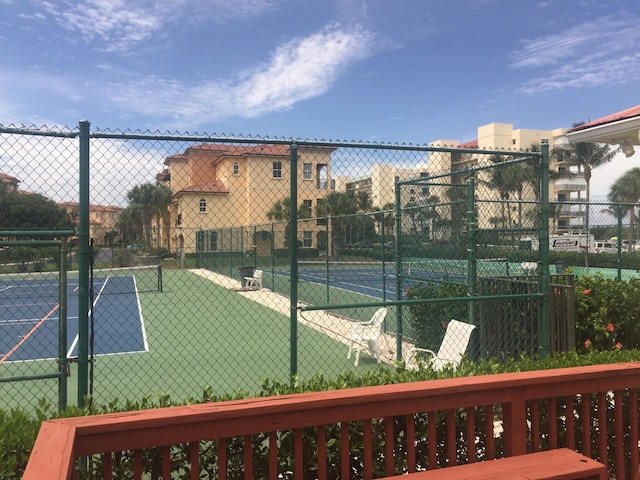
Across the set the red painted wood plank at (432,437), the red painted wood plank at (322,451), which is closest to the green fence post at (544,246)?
the red painted wood plank at (432,437)

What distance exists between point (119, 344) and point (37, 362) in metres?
2.07

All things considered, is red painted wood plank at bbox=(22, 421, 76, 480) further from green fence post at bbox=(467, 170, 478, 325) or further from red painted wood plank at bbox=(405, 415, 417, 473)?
green fence post at bbox=(467, 170, 478, 325)

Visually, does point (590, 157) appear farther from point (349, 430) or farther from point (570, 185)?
point (349, 430)

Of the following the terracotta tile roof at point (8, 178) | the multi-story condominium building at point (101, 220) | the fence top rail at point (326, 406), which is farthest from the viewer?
the multi-story condominium building at point (101, 220)

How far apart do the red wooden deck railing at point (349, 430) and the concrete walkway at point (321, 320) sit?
4.27 m

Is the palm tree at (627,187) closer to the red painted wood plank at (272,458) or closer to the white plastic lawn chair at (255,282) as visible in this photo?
the white plastic lawn chair at (255,282)

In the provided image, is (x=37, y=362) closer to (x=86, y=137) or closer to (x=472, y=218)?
(x=86, y=137)

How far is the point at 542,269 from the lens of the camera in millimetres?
5387

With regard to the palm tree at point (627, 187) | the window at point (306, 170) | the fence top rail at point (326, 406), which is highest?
the palm tree at point (627, 187)

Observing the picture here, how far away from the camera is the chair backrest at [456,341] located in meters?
6.67

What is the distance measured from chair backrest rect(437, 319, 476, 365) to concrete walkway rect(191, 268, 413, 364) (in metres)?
1.39

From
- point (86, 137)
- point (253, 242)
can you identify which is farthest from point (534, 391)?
point (253, 242)

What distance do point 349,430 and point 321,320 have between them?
9.76 meters

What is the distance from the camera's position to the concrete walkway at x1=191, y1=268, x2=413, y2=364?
9164mm
